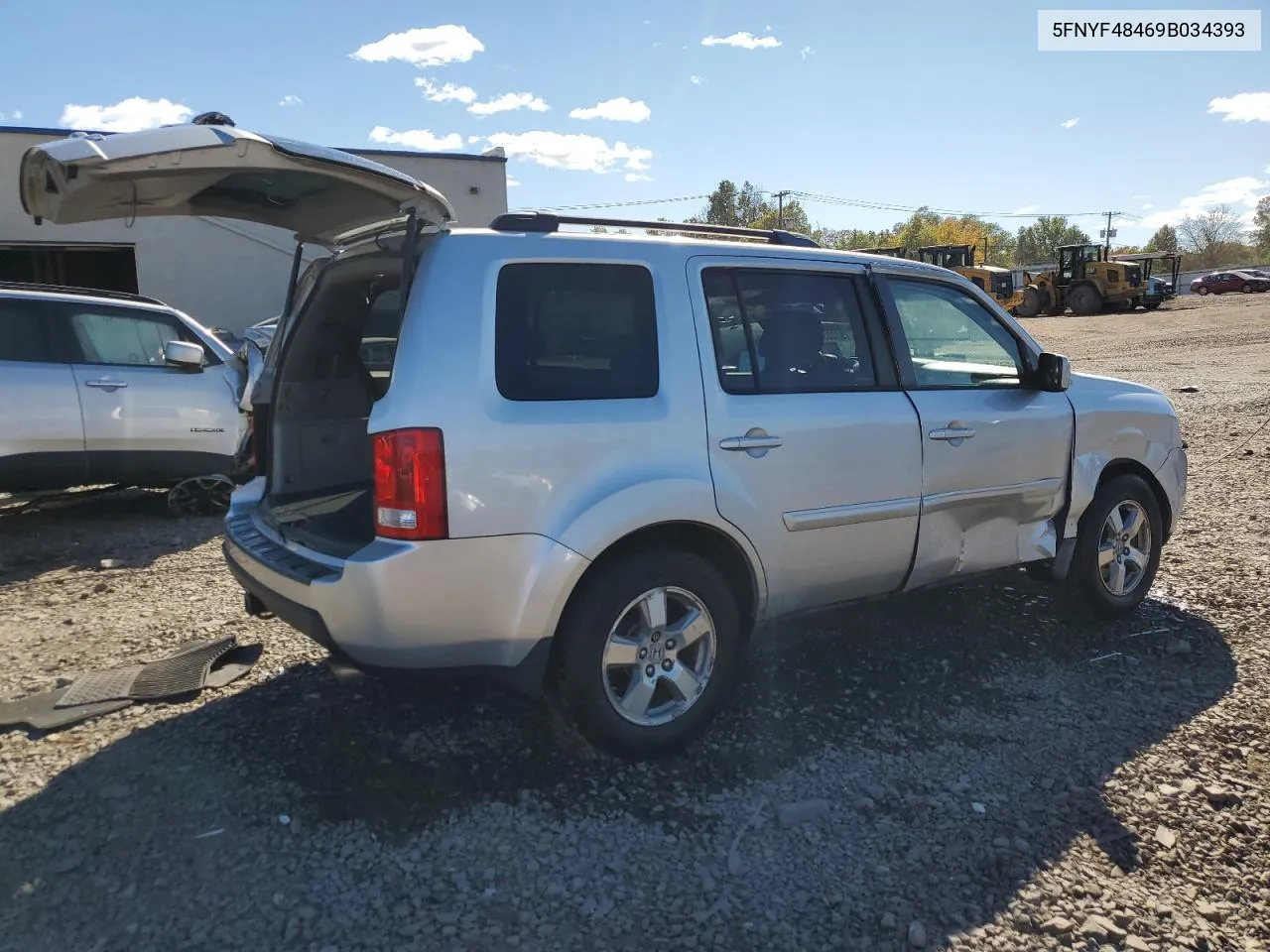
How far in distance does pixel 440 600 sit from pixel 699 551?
1.06m

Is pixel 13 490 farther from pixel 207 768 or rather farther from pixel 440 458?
pixel 440 458

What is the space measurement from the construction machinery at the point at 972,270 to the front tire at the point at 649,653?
28130mm

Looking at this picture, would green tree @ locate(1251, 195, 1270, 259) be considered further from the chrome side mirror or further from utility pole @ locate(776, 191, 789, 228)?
the chrome side mirror

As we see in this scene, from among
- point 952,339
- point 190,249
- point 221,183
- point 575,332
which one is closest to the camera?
point 575,332

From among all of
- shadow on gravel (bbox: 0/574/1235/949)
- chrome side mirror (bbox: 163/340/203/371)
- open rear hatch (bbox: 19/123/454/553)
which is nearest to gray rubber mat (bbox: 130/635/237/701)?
shadow on gravel (bbox: 0/574/1235/949)

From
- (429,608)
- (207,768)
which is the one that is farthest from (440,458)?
(207,768)

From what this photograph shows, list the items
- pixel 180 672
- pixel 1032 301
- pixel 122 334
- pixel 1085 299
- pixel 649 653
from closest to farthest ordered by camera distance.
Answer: pixel 649 653, pixel 180 672, pixel 122 334, pixel 1085 299, pixel 1032 301

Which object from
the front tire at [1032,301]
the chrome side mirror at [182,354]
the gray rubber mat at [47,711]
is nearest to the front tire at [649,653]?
the gray rubber mat at [47,711]

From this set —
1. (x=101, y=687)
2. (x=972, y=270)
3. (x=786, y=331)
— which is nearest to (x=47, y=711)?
(x=101, y=687)

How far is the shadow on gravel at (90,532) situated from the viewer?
627 centimetres

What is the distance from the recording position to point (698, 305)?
3.55m

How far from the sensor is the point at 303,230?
425 centimetres

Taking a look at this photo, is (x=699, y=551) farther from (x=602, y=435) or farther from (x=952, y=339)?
(x=952, y=339)

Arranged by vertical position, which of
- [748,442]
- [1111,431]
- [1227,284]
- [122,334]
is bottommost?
[1111,431]
